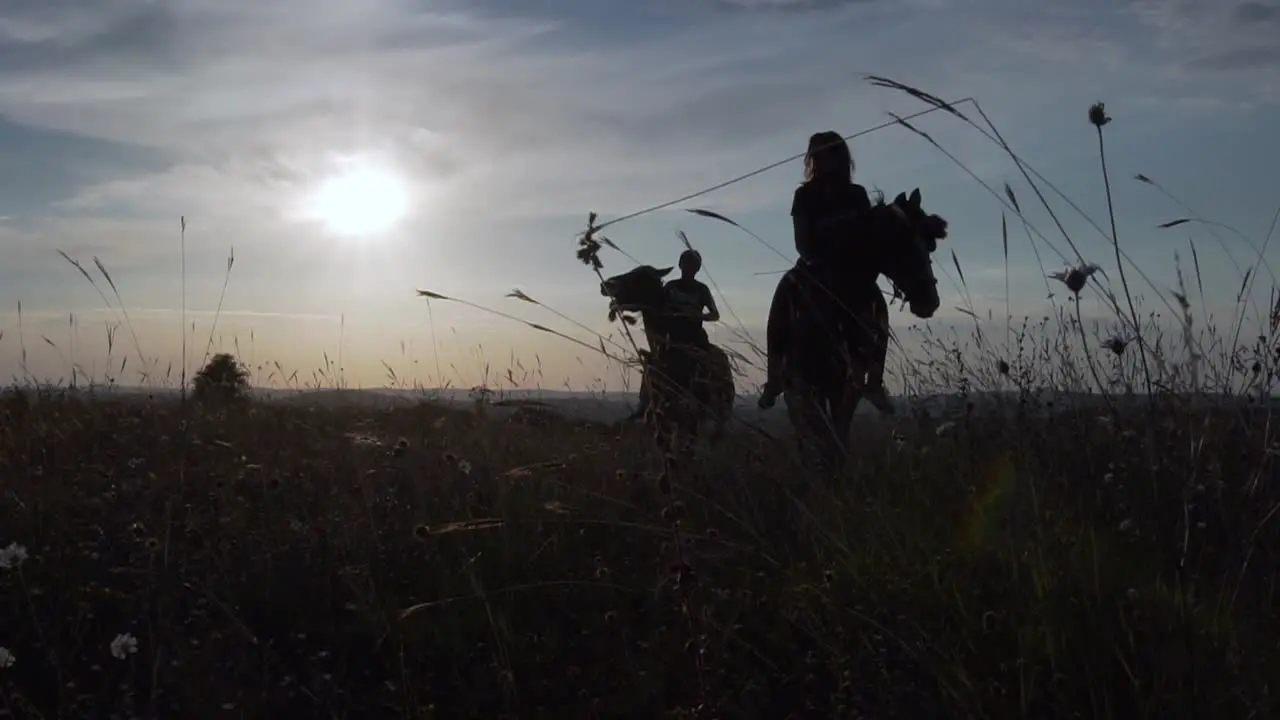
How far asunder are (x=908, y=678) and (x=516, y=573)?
156 centimetres

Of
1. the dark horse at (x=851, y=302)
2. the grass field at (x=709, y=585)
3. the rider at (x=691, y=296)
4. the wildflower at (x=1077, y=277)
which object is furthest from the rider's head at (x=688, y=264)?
the wildflower at (x=1077, y=277)

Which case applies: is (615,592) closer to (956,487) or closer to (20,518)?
(956,487)

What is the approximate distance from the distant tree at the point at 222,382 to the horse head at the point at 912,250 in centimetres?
668

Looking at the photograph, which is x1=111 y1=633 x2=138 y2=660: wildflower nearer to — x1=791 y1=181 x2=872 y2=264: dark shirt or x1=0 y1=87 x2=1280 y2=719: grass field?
x1=0 y1=87 x2=1280 y2=719: grass field

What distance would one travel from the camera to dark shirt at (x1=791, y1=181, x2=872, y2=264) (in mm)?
6094

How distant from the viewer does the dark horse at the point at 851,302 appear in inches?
227

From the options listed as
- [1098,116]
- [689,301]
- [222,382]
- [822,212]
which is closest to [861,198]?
[822,212]

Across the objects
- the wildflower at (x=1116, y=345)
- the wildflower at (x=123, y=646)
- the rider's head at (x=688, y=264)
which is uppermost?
the rider's head at (x=688, y=264)

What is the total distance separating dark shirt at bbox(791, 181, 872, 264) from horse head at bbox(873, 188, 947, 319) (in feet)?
0.76

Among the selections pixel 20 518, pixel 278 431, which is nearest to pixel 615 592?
pixel 20 518

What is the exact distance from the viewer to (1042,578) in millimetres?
2387

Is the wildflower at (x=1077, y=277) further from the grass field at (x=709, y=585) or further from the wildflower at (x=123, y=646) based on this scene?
the wildflower at (x=123, y=646)

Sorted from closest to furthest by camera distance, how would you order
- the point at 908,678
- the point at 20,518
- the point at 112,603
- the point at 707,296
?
the point at 908,678 → the point at 112,603 → the point at 20,518 → the point at 707,296

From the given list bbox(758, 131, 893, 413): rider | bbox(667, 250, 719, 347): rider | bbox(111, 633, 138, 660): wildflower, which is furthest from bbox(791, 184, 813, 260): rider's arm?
bbox(111, 633, 138, 660): wildflower
